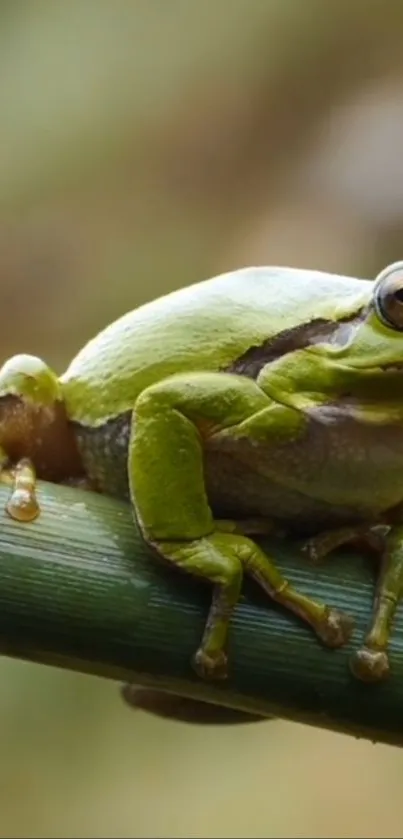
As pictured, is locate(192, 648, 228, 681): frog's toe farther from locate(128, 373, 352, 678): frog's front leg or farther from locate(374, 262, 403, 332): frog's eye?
locate(374, 262, 403, 332): frog's eye

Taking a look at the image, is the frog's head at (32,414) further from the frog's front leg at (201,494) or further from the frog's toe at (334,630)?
the frog's toe at (334,630)

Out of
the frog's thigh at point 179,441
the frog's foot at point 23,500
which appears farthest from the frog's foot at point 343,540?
the frog's foot at point 23,500

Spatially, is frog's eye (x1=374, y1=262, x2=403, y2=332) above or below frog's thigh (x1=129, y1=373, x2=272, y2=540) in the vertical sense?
above

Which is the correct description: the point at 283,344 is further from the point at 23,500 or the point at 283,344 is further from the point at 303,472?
the point at 23,500

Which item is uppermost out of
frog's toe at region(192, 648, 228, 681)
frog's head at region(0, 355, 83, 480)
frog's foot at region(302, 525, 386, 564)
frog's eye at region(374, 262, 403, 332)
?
frog's eye at region(374, 262, 403, 332)

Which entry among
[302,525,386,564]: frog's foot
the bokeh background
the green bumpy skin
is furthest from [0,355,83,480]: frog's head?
the bokeh background

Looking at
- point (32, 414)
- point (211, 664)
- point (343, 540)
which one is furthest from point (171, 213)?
point (211, 664)

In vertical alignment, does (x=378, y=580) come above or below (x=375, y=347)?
below
